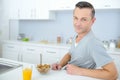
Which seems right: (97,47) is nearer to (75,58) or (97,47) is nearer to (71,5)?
(75,58)

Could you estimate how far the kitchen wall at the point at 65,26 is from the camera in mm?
3407

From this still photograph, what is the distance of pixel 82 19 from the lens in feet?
4.74

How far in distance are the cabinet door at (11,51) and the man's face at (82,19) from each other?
104 inches

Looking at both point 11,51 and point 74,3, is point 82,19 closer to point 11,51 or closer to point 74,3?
point 74,3

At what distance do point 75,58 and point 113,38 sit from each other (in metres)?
2.06

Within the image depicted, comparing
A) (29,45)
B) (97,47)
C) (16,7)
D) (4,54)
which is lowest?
(4,54)

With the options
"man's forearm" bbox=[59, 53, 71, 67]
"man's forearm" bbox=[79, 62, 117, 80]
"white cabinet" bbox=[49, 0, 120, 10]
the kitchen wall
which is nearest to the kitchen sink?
"man's forearm" bbox=[59, 53, 71, 67]

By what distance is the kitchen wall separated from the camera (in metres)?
3.41

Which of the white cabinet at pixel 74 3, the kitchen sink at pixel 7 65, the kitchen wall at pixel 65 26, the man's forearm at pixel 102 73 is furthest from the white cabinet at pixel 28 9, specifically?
the man's forearm at pixel 102 73

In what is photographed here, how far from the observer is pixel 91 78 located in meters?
1.44

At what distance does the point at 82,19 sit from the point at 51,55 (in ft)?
6.97

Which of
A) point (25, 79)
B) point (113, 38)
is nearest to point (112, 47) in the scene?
point (113, 38)

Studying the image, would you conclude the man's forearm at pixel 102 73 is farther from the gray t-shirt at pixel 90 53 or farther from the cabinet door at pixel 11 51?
the cabinet door at pixel 11 51

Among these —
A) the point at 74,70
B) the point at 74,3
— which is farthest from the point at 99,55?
the point at 74,3
